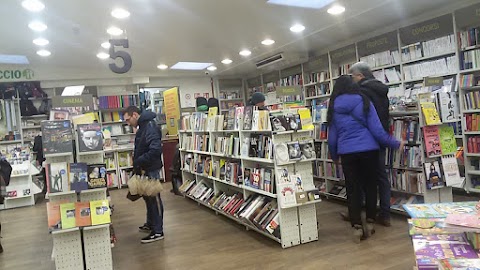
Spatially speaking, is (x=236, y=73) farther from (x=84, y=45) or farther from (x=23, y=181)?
(x=23, y=181)

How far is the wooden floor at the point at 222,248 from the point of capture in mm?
3293

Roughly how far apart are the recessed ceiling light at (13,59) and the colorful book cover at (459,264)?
787 cm

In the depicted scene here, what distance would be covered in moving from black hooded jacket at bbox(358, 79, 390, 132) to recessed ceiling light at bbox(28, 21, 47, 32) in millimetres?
4314

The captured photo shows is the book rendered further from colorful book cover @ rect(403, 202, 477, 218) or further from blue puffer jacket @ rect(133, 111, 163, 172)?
colorful book cover @ rect(403, 202, 477, 218)

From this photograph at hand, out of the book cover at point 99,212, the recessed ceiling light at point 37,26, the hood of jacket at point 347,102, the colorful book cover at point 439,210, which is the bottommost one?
the book cover at point 99,212

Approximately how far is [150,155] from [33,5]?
226 cm

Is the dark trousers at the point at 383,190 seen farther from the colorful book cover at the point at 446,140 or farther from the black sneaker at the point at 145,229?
the black sneaker at the point at 145,229

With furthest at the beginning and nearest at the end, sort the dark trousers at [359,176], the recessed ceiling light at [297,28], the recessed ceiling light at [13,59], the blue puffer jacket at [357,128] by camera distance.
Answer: the recessed ceiling light at [13,59] < the recessed ceiling light at [297,28] < the dark trousers at [359,176] < the blue puffer jacket at [357,128]

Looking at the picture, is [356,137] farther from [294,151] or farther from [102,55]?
[102,55]

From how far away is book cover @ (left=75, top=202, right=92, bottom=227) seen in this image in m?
3.21

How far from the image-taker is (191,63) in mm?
8898

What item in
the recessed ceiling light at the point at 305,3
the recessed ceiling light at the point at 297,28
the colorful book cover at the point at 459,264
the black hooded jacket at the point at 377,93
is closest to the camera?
the colorful book cover at the point at 459,264

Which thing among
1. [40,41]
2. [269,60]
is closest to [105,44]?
[40,41]

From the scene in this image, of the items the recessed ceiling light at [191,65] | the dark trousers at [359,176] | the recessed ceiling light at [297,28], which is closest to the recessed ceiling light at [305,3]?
the recessed ceiling light at [297,28]
